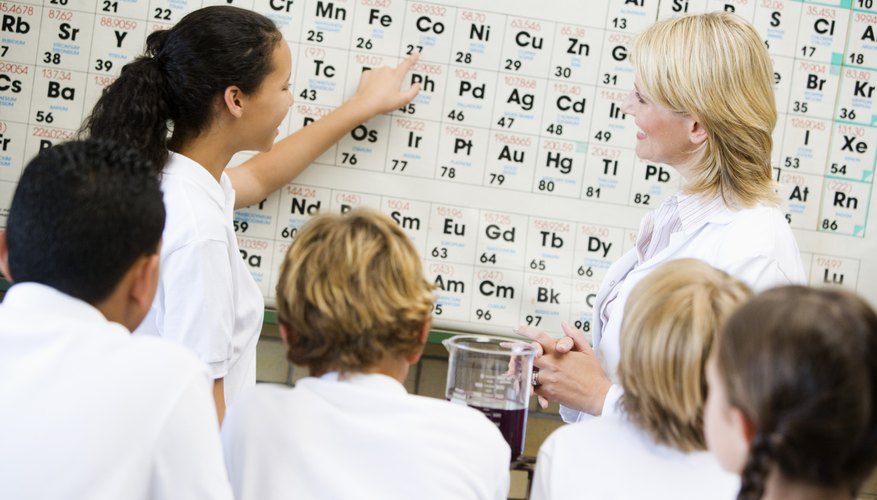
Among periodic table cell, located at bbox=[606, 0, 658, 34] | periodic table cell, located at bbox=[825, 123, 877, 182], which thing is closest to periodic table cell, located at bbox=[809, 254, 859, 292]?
periodic table cell, located at bbox=[825, 123, 877, 182]

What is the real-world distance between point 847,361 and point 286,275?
70cm

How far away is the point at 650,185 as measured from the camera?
2312 millimetres

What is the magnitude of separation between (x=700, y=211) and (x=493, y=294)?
0.66 m

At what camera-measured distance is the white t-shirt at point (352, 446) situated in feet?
3.73

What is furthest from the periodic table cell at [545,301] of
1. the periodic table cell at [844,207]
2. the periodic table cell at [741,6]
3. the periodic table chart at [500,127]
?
the periodic table cell at [741,6]

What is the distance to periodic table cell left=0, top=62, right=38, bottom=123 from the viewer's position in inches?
86.4

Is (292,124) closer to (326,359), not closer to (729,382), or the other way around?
(326,359)

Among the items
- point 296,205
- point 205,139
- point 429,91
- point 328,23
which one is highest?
point 328,23

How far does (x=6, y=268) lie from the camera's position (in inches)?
45.6

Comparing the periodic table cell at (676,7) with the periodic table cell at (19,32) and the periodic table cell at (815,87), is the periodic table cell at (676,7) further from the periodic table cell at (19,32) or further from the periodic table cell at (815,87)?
the periodic table cell at (19,32)

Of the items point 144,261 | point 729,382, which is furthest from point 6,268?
point 729,382

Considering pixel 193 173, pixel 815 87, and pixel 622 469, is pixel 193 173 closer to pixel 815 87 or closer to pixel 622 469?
pixel 622 469

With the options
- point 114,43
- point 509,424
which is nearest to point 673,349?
point 509,424

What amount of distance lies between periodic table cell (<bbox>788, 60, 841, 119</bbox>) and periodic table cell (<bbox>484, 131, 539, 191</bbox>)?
671 millimetres
